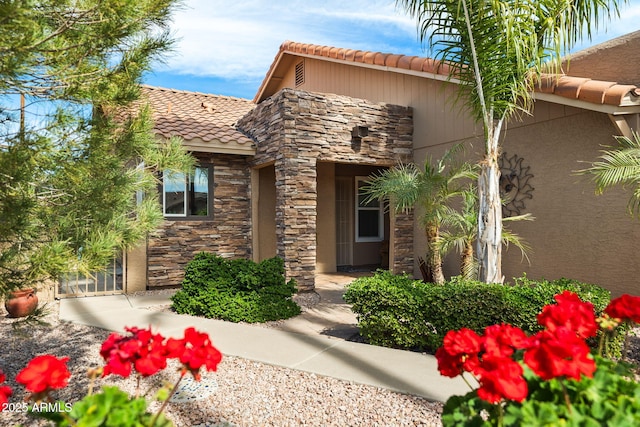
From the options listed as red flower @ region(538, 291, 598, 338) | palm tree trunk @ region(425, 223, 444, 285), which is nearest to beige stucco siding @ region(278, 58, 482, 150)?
palm tree trunk @ region(425, 223, 444, 285)

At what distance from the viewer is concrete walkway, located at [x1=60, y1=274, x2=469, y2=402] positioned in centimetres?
387

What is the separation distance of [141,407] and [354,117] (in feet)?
26.1

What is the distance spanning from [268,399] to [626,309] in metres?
2.68

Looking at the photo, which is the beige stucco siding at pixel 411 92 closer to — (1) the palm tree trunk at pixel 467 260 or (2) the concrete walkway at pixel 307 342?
(1) the palm tree trunk at pixel 467 260

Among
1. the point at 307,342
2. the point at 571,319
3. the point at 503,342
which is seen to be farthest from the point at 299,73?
the point at 503,342

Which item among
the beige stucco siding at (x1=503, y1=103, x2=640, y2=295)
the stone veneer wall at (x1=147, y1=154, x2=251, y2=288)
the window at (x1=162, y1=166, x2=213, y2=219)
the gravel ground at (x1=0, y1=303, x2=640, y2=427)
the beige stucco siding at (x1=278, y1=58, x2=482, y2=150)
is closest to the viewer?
the gravel ground at (x1=0, y1=303, x2=640, y2=427)

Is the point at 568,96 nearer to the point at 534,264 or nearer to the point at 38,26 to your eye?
the point at 534,264

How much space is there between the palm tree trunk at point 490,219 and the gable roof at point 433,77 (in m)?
1.23

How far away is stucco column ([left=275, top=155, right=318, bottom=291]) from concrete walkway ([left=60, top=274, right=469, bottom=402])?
0.79 m

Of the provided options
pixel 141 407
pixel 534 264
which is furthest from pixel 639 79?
pixel 141 407

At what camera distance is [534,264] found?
7.23 meters

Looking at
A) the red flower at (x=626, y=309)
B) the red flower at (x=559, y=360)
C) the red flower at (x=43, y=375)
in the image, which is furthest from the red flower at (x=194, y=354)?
the red flower at (x=626, y=309)

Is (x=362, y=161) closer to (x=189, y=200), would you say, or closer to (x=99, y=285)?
(x=189, y=200)

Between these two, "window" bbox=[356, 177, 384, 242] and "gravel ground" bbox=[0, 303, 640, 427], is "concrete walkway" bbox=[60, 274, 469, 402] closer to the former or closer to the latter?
"gravel ground" bbox=[0, 303, 640, 427]
